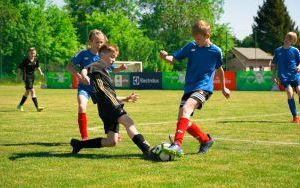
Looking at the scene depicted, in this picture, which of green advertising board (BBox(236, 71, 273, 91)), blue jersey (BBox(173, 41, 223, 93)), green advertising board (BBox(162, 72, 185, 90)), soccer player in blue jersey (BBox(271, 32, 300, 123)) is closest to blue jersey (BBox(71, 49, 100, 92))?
blue jersey (BBox(173, 41, 223, 93))

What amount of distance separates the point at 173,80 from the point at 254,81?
6665 millimetres

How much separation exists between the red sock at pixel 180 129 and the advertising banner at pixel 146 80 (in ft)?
118

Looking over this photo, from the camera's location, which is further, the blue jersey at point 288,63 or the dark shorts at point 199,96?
the blue jersey at point 288,63

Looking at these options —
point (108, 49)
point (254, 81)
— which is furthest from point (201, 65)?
point (254, 81)

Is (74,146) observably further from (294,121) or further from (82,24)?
(82,24)

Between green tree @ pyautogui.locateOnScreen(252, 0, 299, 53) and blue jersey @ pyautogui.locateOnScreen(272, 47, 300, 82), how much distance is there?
8253 cm

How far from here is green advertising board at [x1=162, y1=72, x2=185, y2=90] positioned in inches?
1672

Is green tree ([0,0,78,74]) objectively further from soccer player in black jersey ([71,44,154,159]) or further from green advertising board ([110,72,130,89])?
soccer player in black jersey ([71,44,154,159])

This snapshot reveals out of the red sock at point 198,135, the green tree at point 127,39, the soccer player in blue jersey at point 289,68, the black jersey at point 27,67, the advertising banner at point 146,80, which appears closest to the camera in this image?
the red sock at point 198,135

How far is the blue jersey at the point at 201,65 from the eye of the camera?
8078mm

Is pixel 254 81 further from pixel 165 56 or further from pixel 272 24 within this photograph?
pixel 272 24

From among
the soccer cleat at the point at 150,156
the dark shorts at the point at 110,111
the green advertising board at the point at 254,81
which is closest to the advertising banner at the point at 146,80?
the green advertising board at the point at 254,81

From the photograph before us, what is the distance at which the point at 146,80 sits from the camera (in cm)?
4425

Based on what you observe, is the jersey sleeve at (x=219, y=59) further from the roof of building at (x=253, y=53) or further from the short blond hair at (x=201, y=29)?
the roof of building at (x=253, y=53)
